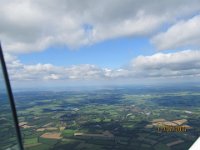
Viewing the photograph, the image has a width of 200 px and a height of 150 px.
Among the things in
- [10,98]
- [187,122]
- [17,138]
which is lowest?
[187,122]

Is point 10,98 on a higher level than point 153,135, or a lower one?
higher

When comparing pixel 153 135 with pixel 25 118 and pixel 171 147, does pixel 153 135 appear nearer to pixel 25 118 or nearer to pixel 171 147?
pixel 171 147

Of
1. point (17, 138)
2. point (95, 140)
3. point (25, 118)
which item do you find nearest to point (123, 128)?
point (95, 140)

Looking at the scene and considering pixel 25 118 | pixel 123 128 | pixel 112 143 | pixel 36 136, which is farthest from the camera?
pixel 25 118

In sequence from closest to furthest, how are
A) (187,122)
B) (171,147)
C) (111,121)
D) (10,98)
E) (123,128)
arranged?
1. (10,98)
2. (171,147)
3. (123,128)
4. (187,122)
5. (111,121)

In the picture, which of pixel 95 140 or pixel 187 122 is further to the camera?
pixel 187 122
